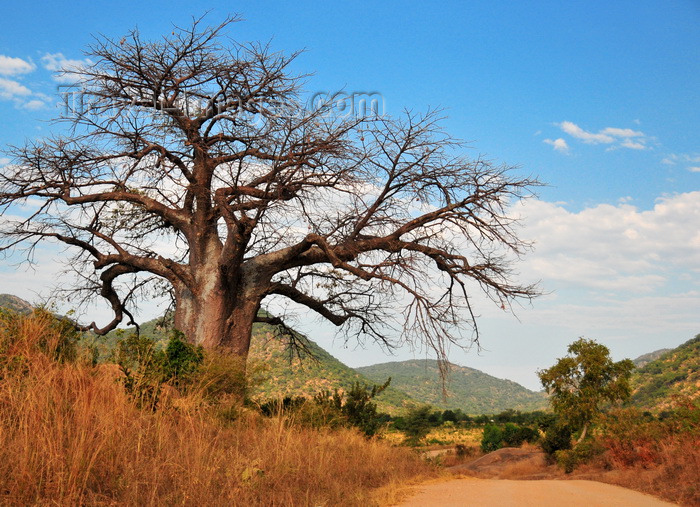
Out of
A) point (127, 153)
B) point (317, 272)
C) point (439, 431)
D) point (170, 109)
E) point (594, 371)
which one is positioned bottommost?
point (439, 431)

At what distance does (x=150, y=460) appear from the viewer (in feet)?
18.5

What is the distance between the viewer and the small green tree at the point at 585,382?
21547 millimetres

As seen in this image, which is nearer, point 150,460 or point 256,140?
point 150,460

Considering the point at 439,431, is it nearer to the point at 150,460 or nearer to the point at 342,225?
the point at 342,225

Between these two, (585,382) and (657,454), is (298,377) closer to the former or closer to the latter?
(585,382)

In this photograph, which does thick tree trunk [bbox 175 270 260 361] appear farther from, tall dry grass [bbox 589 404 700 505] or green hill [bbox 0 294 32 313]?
tall dry grass [bbox 589 404 700 505]

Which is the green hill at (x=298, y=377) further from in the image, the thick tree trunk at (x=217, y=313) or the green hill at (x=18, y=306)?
the green hill at (x=18, y=306)

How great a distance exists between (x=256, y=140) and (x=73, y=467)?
943cm

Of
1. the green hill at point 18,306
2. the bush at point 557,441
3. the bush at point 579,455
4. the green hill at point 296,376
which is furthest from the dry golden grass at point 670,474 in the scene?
the green hill at point 296,376

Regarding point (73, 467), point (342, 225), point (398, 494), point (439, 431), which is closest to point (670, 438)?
point (398, 494)

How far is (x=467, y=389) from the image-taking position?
7750 cm

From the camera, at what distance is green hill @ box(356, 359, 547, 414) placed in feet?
224

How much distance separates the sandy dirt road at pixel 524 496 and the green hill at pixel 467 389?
181 ft

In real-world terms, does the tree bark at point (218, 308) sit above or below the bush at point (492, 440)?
above
